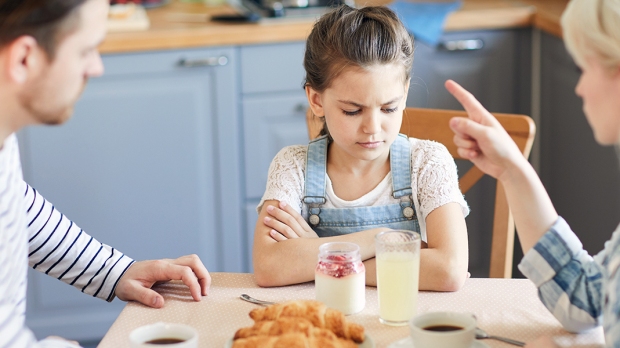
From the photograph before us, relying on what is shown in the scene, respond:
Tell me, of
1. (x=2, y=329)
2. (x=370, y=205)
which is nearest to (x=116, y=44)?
(x=370, y=205)

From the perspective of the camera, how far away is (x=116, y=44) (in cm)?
250

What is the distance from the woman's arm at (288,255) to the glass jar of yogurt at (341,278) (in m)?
0.10

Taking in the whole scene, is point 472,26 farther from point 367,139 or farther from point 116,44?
point 367,139

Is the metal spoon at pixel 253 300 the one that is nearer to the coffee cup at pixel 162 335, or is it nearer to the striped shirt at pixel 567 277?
the coffee cup at pixel 162 335

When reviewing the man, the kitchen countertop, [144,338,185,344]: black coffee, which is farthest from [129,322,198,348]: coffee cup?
the kitchen countertop

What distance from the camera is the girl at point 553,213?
1.02m

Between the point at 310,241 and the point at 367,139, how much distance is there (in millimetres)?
217

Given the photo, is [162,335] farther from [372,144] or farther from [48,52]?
[372,144]

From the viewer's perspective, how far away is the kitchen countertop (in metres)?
2.51

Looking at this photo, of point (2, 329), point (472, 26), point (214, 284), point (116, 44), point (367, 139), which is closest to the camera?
point (2, 329)

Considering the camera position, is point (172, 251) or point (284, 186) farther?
point (172, 251)

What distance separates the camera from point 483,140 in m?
1.10

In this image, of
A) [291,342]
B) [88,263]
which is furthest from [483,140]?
[88,263]

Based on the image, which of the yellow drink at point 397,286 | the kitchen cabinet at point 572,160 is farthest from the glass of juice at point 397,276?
the kitchen cabinet at point 572,160
